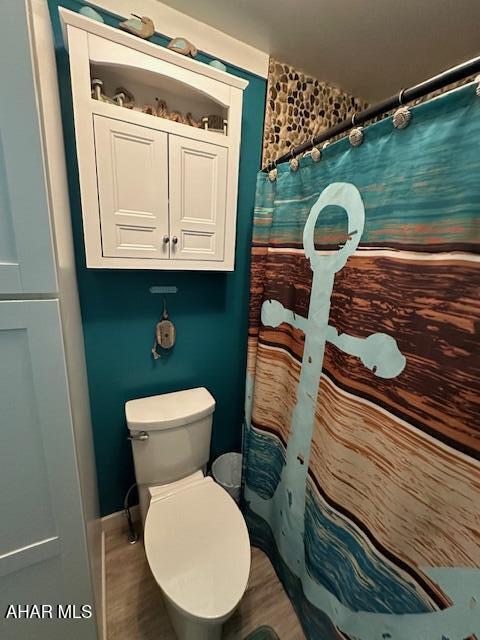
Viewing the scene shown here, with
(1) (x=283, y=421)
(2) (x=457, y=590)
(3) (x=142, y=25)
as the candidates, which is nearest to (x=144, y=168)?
(3) (x=142, y=25)

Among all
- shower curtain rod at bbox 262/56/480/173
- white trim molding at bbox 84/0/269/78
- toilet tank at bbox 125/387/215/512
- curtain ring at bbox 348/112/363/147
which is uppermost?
white trim molding at bbox 84/0/269/78

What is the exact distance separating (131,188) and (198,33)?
73 centimetres

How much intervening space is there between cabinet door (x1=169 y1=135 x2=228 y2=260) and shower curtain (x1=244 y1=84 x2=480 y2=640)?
27 cm

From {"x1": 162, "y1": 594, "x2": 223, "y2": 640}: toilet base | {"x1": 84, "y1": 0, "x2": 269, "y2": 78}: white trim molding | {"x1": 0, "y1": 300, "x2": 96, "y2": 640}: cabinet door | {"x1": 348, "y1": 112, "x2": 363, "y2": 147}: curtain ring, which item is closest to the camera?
{"x1": 0, "y1": 300, "x2": 96, "y2": 640}: cabinet door

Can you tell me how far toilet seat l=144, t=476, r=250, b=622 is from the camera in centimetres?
79

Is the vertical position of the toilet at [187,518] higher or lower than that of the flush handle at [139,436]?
lower

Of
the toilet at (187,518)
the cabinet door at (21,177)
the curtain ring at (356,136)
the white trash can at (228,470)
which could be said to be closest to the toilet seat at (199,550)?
the toilet at (187,518)

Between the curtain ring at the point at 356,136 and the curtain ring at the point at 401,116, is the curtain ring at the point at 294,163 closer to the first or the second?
the curtain ring at the point at 356,136

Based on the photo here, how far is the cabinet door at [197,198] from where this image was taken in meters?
1.03

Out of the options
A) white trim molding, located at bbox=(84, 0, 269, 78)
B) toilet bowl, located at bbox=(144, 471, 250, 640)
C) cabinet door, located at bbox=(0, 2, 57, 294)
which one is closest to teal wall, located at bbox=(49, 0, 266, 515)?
white trim molding, located at bbox=(84, 0, 269, 78)

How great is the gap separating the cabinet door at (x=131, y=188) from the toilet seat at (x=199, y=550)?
1.02 m

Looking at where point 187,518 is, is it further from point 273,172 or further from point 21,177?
point 273,172

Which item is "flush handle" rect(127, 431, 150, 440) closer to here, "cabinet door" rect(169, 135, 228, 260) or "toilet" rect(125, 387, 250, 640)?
"toilet" rect(125, 387, 250, 640)

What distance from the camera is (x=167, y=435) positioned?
1146mm
